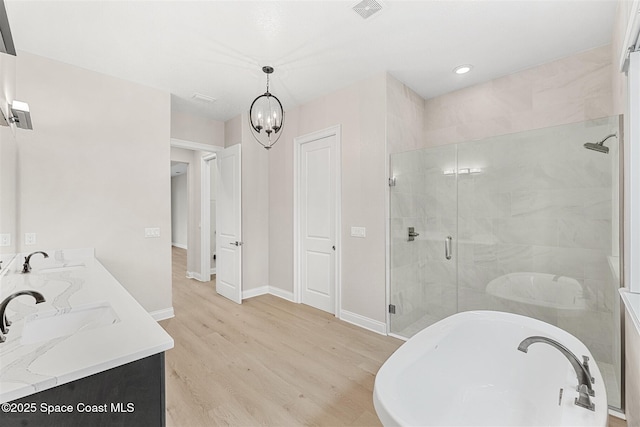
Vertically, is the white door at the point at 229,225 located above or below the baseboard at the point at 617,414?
above

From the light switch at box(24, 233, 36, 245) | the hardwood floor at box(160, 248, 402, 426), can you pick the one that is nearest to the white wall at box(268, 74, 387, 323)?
the hardwood floor at box(160, 248, 402, 426)

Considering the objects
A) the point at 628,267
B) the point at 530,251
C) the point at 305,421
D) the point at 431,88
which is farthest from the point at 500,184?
the point at 305,421

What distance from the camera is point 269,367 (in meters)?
2.29

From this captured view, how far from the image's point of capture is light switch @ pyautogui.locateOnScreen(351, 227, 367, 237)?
3.08 meters

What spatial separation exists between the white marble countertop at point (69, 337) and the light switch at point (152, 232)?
49.0 inches

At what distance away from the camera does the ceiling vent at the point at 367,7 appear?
1922mm

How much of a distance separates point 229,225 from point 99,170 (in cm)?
168

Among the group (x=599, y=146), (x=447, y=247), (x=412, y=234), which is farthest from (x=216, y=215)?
(x=599, y=146)

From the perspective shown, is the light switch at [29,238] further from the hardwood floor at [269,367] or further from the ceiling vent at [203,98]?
the ceiling vent at [203,98]

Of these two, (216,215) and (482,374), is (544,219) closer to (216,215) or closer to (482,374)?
(482,374)

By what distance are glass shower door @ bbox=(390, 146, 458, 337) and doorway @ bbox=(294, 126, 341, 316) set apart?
2.33 ft

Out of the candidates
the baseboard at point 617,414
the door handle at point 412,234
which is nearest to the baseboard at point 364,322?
the door handle at point 412,234

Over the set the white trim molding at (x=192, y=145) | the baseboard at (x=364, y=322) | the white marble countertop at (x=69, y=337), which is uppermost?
the white trim molding at (x=192, y=145)

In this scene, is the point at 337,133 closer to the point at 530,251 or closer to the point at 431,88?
the point at 431,88
